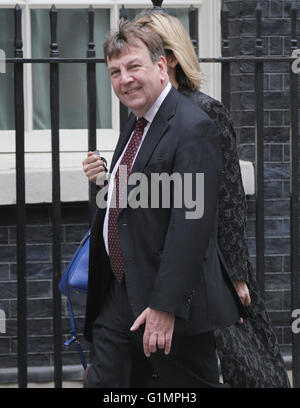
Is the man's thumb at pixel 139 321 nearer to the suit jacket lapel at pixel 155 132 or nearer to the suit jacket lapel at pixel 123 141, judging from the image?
the suit jacket lapel at pixel 155 132

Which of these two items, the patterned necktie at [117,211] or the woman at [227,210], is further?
the woman at [227,210]

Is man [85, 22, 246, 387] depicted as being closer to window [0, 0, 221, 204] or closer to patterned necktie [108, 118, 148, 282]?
patterned necktie [108, 118, 148, 282]

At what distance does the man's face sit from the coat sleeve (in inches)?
9.3

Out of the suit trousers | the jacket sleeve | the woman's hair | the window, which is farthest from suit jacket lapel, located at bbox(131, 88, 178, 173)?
the window

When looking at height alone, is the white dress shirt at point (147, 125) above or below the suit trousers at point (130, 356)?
→ above

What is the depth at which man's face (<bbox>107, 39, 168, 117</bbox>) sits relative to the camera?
3.66m

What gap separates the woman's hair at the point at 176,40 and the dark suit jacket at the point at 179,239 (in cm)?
19

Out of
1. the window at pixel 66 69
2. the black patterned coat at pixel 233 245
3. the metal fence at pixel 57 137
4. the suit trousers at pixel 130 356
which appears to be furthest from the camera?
the window at pixel 66 69

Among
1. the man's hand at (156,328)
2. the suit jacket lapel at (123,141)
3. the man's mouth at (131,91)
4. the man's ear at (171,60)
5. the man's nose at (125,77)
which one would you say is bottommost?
the man's hand at (156,328)

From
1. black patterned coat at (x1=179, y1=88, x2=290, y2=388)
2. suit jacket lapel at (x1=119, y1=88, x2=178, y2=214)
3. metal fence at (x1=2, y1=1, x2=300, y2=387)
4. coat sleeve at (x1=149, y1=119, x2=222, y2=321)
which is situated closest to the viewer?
coat sleeve at (x1=149, y1=119, x2=222, y2=321)

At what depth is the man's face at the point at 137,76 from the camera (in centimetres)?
366

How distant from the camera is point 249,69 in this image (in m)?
5.98

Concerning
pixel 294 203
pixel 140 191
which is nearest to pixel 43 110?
pixel 294 203

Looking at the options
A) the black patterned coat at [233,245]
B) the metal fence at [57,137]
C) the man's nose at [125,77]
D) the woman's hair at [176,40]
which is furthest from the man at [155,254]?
the metal fence at [57,137]
